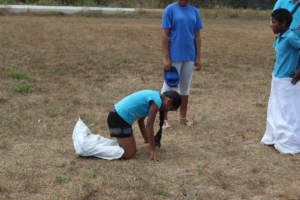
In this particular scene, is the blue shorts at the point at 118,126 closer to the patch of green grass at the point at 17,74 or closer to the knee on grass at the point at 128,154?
the knee on grass at the point at 128,154

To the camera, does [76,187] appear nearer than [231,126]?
Yes

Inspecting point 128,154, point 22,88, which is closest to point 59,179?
point 128,154

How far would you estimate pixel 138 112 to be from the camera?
329cm

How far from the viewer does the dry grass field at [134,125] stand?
9.34ft

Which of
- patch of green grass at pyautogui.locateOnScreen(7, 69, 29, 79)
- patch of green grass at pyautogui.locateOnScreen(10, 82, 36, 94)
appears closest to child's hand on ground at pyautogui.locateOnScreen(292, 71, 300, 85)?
patch of green grass at pyautogui.locateOnScreen(10, 82, 36, 94)

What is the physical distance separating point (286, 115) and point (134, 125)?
6.40ft

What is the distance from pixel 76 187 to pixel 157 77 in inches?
171

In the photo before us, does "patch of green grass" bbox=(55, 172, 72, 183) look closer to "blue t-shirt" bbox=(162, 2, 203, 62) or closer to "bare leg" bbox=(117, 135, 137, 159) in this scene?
"bare leg" bbox=(117, 135, 137, 159)

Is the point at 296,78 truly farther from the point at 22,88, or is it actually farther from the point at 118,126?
the point at 22,88

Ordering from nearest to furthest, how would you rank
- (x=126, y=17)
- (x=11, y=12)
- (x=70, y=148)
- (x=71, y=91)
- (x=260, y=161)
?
(x=260, y=161) < (x=70, y=148) < (x=71, y=91) < (x=11, y=12) < (x=126, y=17)

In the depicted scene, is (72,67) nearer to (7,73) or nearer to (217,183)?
(7,73)

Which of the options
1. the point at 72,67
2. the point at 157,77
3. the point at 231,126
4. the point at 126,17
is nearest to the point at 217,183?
the point at 231,126

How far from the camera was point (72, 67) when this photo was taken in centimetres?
715

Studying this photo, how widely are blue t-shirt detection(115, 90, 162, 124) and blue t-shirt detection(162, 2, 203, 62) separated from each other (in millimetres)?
957
